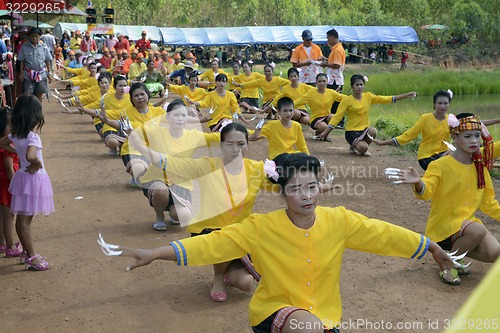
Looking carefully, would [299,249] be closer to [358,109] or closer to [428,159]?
[428,159]

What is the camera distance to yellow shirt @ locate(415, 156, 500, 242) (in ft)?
17.0

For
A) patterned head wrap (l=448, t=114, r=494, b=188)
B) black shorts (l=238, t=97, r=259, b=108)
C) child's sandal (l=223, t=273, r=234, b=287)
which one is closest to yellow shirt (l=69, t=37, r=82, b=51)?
black shorts (l=238, t=97, r=259, b=108)

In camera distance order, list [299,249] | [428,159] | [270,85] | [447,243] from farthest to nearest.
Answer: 1. [270,85]
2. [428,159]
3. [447,243]
4. [299,249]

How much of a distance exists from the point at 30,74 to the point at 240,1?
125ft

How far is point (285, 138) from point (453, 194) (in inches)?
122

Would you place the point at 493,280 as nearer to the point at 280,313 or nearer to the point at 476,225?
the point at 280,313

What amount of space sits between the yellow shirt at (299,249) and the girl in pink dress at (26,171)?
2.48m

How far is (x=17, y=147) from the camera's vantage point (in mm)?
5402

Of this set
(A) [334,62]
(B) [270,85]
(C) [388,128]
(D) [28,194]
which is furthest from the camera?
(B) [270,85]

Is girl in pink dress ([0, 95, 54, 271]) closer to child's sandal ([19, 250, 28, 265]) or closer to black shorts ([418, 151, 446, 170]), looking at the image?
child's sandal ([19, 250, 28, 265])

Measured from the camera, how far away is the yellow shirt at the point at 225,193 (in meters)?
4.98

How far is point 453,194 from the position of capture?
522cm

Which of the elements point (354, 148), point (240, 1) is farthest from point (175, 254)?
point (240, 1)

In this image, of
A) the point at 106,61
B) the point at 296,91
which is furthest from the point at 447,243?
the point at 106,61
